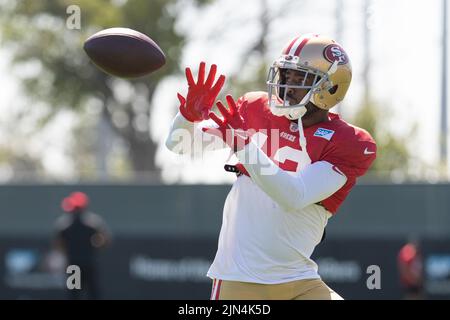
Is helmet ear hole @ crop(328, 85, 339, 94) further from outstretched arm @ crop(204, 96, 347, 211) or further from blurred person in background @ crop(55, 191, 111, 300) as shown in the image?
blurred person in background @ crop(55, 191, 111, 300)

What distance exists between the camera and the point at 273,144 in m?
5.10

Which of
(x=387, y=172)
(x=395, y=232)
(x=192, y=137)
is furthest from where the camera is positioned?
(x=387, y=172)

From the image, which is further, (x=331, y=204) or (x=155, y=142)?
(x=155, y=142)

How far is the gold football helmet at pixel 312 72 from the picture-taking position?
5034mm

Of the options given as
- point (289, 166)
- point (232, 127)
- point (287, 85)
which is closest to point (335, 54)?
point (287, 85)

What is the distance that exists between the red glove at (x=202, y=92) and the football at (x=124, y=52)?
676 mm

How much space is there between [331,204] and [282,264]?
39cm

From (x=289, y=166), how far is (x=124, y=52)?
4.02ft

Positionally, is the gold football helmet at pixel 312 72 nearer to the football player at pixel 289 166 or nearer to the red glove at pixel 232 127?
the football player at pixel 289 166

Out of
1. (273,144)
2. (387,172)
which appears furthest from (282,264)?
(387,172)

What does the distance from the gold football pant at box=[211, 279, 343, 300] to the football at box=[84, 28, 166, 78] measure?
139 centimetres

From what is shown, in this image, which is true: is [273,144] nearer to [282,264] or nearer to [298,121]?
[298,121]

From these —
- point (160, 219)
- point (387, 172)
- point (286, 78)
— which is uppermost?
point (387, 172)

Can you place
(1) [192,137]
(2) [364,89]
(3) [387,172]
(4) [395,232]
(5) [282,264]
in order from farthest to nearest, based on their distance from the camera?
(2) [364,89] < (3) [387,172] < (4) [395,232] < (1) [192,137] < (5) [282,264]
